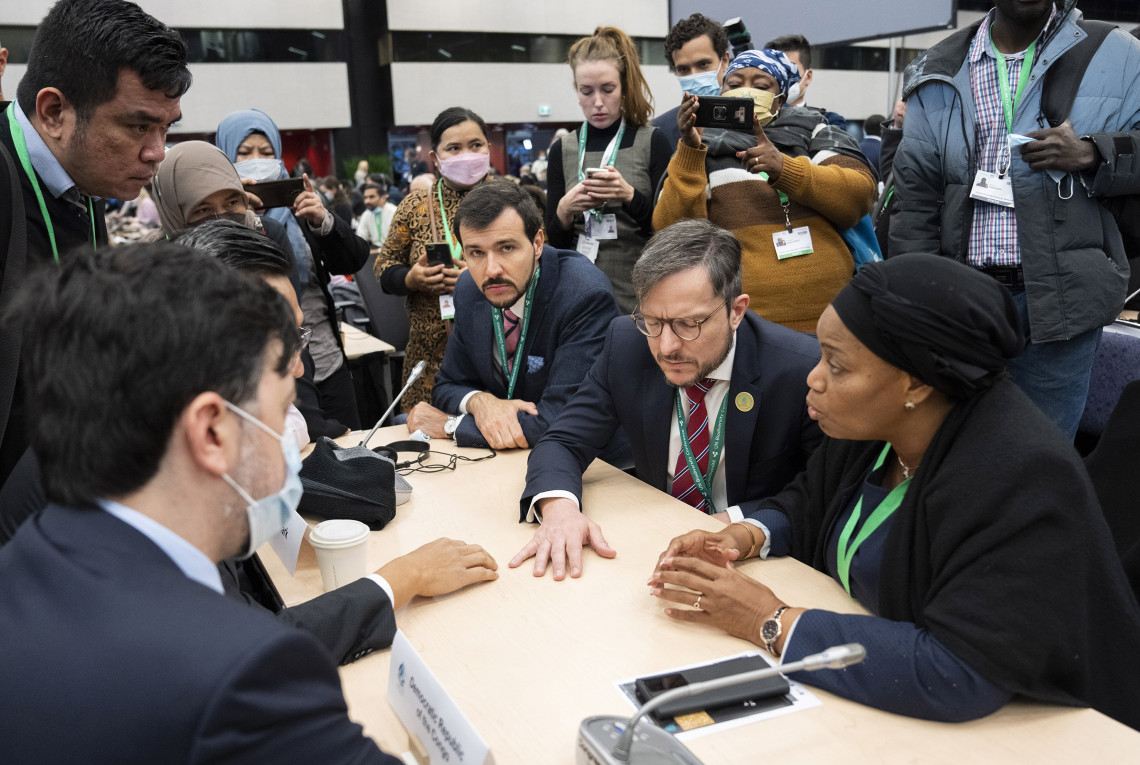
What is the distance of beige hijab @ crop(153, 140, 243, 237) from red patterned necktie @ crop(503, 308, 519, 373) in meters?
0.95

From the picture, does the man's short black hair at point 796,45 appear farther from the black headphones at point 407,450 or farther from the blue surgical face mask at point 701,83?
the black headphones at point 407,450

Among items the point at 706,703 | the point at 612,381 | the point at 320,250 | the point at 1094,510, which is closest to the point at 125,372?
the point at 706,703

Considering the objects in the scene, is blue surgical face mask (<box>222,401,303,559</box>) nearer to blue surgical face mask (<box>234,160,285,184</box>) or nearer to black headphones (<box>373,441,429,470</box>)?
A: black headphones (<box>373,441,429,470</box>)

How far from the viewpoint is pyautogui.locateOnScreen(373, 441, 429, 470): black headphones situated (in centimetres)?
226

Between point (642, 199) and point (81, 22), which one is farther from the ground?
point (81, 22)

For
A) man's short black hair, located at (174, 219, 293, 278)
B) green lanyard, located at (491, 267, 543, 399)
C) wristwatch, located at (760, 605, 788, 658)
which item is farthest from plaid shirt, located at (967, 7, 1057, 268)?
man's short black hair, located at (174, 219, 293, 278)

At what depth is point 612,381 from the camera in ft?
6.98

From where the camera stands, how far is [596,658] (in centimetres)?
129

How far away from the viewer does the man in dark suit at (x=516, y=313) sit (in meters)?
2.55

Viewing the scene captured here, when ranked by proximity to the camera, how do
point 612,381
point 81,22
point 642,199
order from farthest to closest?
point 642,199
point 612,381
point 81,22

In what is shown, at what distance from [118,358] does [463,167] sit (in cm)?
261

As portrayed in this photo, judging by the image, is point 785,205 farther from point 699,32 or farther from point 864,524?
point 864,524

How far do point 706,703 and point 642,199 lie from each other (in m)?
2.17

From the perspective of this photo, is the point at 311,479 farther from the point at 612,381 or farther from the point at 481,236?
the point at 481,236
